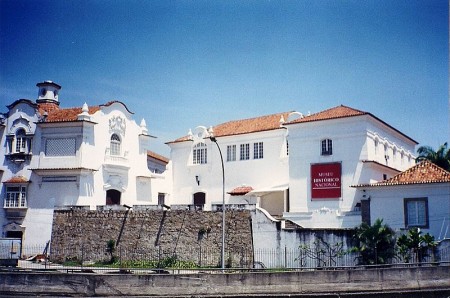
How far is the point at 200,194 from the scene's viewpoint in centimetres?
4034

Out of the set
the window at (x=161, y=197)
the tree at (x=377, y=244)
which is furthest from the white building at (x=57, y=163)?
the tree at (x=377, y=244)

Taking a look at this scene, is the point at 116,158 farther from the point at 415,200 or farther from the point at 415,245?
the point at 415,245

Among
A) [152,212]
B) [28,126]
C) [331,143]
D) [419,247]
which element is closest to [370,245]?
[419,247]

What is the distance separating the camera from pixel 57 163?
3444cm

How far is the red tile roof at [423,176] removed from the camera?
26.7m

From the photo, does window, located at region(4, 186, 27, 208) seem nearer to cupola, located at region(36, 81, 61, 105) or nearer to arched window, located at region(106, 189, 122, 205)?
arched window, located at region(106, 189, 122, 205)

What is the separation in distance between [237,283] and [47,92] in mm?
26838

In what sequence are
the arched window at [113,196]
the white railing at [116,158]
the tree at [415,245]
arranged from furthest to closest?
1. the white railing at [116,158]
2. the arched window at [113,196]
3. the tree at [415,245]

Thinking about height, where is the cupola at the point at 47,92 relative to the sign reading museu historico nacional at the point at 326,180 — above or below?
above

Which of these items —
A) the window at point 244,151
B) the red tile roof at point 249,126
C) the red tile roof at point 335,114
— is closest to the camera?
the red tile roof at point 335,114

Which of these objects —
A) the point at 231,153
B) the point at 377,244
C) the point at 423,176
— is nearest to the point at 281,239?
the point at 377,244

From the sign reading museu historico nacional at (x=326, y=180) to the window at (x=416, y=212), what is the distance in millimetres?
5329

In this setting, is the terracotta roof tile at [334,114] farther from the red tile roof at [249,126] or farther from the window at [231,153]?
the window at [231,153]

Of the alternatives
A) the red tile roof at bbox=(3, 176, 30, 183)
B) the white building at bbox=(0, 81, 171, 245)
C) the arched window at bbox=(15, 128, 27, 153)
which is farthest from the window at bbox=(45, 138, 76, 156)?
the red tile roof at bbox=(3, 176, 30, 183)
